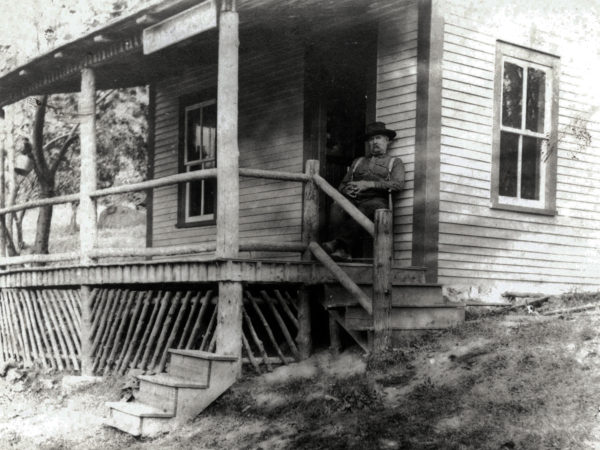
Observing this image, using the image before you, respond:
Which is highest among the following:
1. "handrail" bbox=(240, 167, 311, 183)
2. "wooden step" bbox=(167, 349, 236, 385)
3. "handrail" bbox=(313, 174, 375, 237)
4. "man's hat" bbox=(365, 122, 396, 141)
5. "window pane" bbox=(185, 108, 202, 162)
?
"window pane" bbox=(185, 108, 202, 162)

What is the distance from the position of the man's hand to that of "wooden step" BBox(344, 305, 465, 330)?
163 centimetres

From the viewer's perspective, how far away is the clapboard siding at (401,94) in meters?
9.13

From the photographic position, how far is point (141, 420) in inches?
298

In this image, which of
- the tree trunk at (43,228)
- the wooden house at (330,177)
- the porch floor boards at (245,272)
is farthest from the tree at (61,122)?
the porch floor boards at (245,272)

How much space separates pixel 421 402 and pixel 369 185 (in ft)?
10.3

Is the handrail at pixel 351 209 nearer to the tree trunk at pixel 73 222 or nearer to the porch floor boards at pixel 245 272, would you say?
the porch floor boards at pixel 245 272

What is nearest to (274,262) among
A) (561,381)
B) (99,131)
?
(561,381)

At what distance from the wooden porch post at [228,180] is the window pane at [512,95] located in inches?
145

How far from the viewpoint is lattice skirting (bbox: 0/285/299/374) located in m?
8.73

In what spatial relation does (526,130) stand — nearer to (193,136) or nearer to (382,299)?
→ (382,299)

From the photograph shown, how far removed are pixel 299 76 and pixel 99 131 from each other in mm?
13813

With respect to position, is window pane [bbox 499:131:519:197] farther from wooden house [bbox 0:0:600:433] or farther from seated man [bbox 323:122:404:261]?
seated man [bbox 323:122:404:261]

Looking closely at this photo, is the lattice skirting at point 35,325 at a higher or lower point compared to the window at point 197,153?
lower

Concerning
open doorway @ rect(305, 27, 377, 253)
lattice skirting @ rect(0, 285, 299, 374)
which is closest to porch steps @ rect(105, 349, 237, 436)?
lattice skirting @ rect(0, 285, 299, 374)
